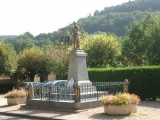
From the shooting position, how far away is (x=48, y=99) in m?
16.4

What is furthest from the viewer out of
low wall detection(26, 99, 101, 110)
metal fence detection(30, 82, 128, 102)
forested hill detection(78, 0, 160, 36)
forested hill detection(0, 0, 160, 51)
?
forested hill detection(0, 0, 160, 51)

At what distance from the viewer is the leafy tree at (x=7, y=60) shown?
3606 cm

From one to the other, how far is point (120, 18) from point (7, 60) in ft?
164

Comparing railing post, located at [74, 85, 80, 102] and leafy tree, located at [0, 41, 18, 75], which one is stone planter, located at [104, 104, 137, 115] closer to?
railing post, located at [74, 85, 80, 102]

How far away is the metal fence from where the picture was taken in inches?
602

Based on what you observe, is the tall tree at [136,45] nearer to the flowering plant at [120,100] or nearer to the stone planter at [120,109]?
the flowering plant at [120,100]

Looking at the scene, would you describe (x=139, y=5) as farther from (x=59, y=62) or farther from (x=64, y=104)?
(x=64, y=104)

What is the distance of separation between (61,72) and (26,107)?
69.8 feet

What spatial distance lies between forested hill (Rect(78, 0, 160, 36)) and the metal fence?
59.2m

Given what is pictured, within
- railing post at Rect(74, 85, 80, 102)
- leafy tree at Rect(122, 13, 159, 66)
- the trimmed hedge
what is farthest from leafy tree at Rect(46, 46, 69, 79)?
railing post at Rect(74, 85, 80, 102)

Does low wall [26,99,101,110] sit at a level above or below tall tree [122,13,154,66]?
below

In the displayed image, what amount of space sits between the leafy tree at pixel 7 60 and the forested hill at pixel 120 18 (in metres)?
43.1

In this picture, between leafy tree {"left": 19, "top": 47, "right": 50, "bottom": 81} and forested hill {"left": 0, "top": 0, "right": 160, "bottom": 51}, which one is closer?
leafy tree {"left": 19, "top": 47, "right": 50, "bottom": 81}

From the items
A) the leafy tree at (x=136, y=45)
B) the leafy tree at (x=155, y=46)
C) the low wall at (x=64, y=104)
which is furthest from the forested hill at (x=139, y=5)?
the low wall at (x=64, y=104)
